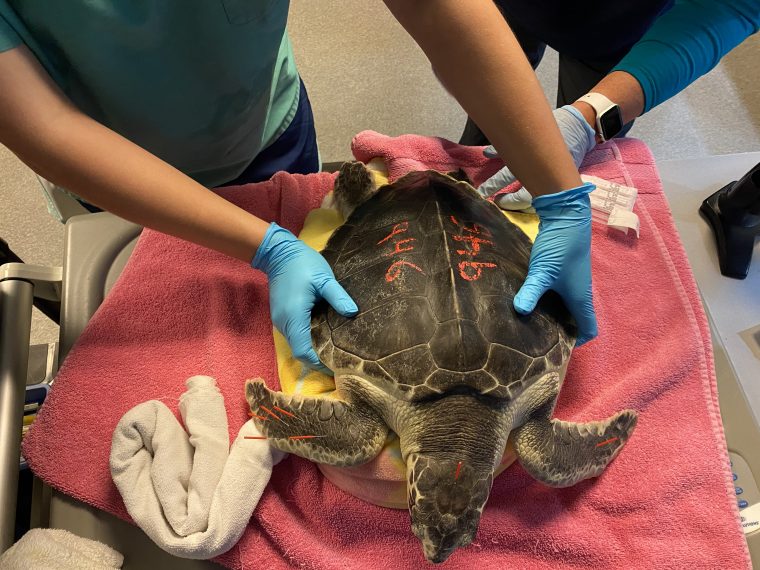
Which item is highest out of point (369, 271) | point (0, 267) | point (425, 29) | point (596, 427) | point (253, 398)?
point (425, 29)

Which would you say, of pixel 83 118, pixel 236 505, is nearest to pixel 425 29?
pixel 83 118

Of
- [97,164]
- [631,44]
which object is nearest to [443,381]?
[97,164]

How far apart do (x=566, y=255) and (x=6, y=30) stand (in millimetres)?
855

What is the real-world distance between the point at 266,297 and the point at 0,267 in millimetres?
451

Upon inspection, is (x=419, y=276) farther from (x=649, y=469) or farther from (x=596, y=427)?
(x=649, y=469)

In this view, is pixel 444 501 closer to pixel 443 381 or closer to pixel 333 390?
pixel 443 381

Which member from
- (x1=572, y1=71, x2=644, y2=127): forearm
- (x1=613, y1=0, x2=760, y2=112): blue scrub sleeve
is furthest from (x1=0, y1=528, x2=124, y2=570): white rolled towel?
(x1=613, y1=0, x2=760, y2=112): blue scrub sleeve

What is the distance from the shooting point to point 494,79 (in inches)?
31.6

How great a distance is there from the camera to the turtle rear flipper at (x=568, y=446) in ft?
2.63

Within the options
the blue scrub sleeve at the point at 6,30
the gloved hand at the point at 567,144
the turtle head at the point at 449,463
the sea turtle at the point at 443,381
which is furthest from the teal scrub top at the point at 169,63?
the turtle head at the point at 449,463

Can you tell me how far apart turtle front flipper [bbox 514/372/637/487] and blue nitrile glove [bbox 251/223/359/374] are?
35cm

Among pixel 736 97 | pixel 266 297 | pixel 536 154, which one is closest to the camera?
pixel 536 154

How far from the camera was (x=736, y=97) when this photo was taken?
83.4 inches

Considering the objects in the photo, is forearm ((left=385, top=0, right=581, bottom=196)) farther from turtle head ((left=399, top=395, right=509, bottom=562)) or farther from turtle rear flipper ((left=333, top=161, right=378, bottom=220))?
turtle head ((left=399, top=395, right=509, bottom=562))
